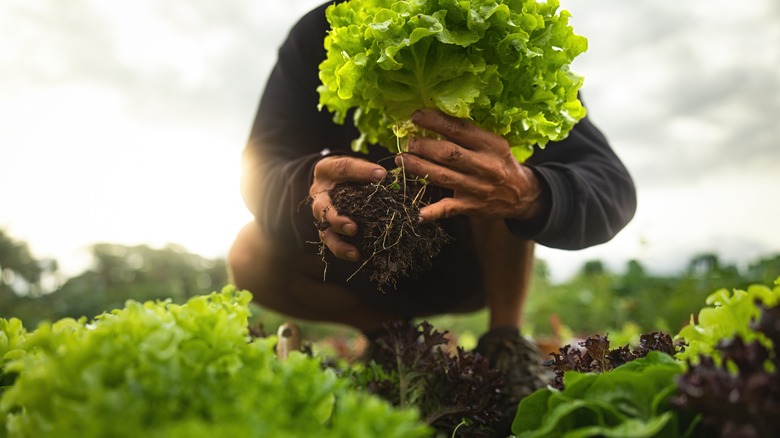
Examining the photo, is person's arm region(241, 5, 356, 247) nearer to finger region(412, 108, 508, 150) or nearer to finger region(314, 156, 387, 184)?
finger region(314, 156, 387, 184)

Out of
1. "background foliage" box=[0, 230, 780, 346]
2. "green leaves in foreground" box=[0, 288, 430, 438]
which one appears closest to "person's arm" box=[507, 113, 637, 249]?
"green leaves in foreground" box=[0, 288, 430, 438]

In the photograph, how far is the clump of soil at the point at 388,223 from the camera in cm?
211

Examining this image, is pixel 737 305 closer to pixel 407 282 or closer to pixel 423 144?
pixel 423 144

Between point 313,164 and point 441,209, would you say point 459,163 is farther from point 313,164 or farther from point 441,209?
point 313,164

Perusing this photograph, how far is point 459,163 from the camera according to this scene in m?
2.12

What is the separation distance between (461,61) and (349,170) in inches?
23.0

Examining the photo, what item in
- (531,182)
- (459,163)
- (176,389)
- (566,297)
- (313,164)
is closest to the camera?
(176,389)

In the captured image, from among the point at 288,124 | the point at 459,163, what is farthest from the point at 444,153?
the point at 288,124

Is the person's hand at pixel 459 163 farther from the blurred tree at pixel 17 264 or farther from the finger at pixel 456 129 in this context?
the blurred tree at pixel 17 264

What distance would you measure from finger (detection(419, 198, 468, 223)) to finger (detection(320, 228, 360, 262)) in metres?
0.29

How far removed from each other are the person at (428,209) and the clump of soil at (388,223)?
0.05 meters

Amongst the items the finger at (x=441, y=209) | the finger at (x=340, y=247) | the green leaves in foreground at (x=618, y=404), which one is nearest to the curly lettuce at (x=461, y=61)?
the finger at (x=441, y=209)

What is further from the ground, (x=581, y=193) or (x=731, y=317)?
(x=581, y=193)

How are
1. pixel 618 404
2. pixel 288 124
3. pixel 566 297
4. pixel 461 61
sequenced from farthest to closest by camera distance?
pixel 566 297
pixel 288 124
pixel 461 61
pixel 618 404
